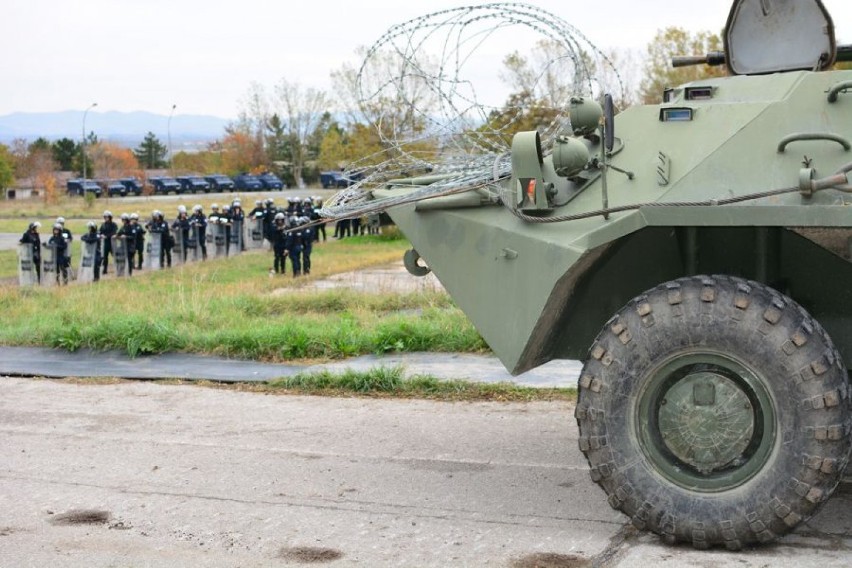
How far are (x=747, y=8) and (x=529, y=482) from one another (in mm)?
2567

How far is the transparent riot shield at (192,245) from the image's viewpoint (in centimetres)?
2886

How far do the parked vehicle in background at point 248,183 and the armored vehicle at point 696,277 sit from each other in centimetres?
6668

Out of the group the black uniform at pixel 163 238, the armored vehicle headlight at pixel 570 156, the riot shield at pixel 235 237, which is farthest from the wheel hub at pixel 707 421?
the riot shield at pixel 235 237

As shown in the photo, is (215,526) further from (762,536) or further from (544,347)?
(762,536)

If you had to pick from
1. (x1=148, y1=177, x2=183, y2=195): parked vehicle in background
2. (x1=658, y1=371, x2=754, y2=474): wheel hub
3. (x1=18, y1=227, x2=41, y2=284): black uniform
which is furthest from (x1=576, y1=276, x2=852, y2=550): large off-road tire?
(x1=148, y1=177, x2=183, y2=195): parked vehicle in background

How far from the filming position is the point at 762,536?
483cm

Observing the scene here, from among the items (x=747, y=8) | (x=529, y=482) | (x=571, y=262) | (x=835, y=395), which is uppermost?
(x=747, y=8)

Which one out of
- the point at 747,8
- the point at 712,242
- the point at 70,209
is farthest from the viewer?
the point at 70,209

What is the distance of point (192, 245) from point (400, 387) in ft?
68.4

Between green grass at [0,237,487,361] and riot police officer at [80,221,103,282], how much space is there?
6.26 metres

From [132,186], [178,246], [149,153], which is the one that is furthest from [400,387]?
[149,153]

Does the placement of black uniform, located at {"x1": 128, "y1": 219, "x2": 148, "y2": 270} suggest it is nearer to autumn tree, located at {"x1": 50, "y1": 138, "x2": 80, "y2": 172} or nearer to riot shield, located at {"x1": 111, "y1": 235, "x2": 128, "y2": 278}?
riot shield, located at {"x1": 111, "y1": 235, "x2": 128, "y2": 278}

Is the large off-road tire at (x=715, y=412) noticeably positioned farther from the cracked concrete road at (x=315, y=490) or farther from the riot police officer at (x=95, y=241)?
the riot police officer at (x=95, y=241)

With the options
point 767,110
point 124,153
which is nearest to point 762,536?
point 767,110
